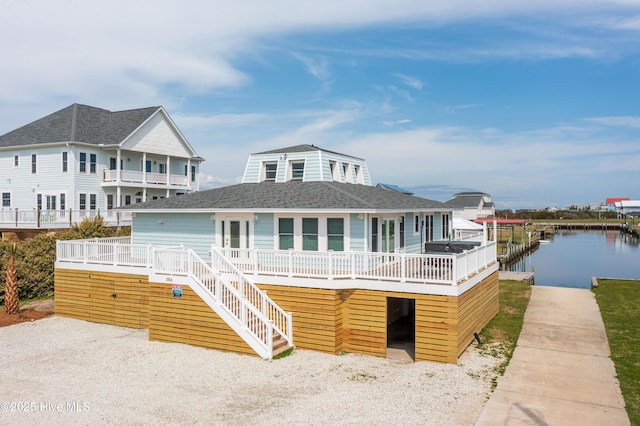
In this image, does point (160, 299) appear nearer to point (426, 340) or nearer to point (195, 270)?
point (195, 270)

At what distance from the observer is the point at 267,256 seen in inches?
627

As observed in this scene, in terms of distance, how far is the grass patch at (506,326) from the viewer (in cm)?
1444

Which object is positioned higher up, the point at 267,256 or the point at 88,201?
the point at 88,201

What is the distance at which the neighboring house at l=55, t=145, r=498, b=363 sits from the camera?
46.2ft

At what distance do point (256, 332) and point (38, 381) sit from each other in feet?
19.2

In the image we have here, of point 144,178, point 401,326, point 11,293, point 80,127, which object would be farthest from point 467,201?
point 11,293

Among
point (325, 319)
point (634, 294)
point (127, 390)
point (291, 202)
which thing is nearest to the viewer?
point (127, 390)

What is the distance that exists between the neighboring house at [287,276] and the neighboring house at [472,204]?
6639 cm

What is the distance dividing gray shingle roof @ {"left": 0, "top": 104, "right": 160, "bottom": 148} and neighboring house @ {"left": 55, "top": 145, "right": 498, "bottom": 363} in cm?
1650

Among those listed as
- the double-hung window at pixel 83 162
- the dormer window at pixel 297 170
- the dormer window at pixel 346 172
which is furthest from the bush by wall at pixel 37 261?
the dormer window at pixel 346 172

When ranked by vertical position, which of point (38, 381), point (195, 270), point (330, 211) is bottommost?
point (38, 381)

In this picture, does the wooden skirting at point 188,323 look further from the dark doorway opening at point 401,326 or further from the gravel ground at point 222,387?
the dark doorway opening at point 401,326

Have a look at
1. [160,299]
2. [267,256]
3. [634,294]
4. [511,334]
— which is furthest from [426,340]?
[634,294]

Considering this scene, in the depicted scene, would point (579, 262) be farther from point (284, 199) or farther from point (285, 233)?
point (285, 233)
